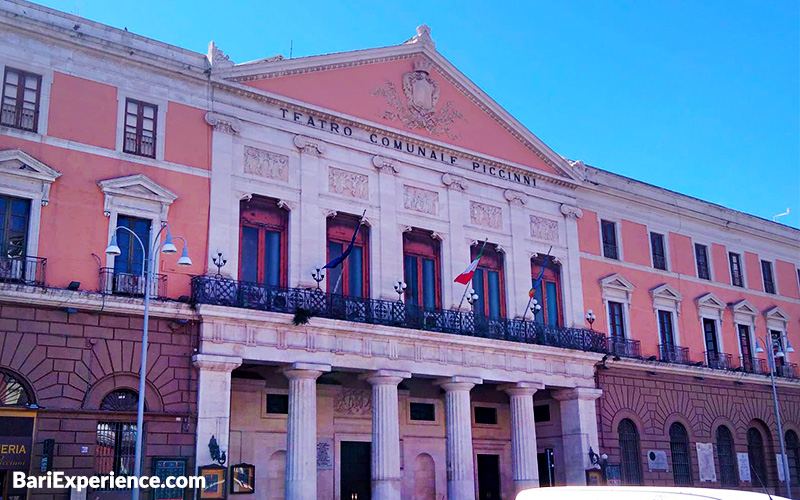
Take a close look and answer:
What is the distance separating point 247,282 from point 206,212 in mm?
2289

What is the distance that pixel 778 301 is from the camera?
4075 cm

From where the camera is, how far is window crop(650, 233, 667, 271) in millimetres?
35938

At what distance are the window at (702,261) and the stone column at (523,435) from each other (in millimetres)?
12524

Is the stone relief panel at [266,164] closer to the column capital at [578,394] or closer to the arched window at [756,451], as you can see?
the column capital at [578,394]

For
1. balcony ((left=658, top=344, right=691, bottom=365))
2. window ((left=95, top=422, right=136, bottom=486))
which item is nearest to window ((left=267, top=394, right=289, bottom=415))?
window ((left=95, top=422, right=136, bottom=486))

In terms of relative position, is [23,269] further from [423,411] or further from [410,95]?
[423,411]

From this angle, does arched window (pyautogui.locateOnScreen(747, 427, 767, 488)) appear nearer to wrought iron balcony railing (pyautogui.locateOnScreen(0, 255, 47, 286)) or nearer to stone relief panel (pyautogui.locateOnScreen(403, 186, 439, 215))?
stone relief panel (pyautogui.locateOnScreen(403, 186, 439, 215))

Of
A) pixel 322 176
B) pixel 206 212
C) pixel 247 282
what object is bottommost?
pixel 247 282

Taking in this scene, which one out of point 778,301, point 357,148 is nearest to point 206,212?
point 357,148

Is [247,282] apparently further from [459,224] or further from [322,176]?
[459,224]

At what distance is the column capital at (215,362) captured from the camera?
71.8 ft

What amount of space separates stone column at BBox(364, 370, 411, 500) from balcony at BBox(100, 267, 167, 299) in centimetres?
688

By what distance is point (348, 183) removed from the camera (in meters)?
27.1

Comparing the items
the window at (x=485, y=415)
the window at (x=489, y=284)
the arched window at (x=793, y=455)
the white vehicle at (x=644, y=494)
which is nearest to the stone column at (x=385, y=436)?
the window at (x=489, y=284)
